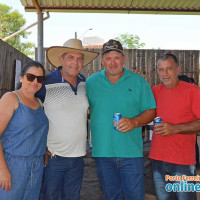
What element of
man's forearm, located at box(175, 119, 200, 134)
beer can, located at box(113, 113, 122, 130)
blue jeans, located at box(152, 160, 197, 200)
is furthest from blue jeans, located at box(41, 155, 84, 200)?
man's forearm, located at box(175, 119, 200, 134)

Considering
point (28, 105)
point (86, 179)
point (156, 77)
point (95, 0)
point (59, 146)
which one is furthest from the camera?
point (156, 77)

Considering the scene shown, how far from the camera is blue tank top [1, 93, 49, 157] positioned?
2.33 meters

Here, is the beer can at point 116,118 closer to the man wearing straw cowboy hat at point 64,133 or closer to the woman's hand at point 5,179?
the man wearing straw cowboy hat at point 64,133

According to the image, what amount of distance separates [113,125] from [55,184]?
0.92 metres

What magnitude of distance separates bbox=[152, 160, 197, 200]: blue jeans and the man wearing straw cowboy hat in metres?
0.90

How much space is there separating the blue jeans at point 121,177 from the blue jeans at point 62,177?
276 mm

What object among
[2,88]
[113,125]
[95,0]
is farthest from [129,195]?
[95,0]

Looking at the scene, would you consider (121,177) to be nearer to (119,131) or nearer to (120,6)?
(119,131)

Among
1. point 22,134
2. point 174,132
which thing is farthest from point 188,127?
point 22,134

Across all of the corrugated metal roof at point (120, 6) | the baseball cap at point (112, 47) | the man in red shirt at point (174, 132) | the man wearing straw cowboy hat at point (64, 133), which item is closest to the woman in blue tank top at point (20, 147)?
the man wearing straw cowboy hat at point (64, 133)

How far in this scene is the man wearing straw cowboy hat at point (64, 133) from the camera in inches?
111

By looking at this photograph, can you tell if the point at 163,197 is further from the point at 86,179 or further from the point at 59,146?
the point at 86,179

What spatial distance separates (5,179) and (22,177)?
0.17m

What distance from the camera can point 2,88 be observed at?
12.5ft
